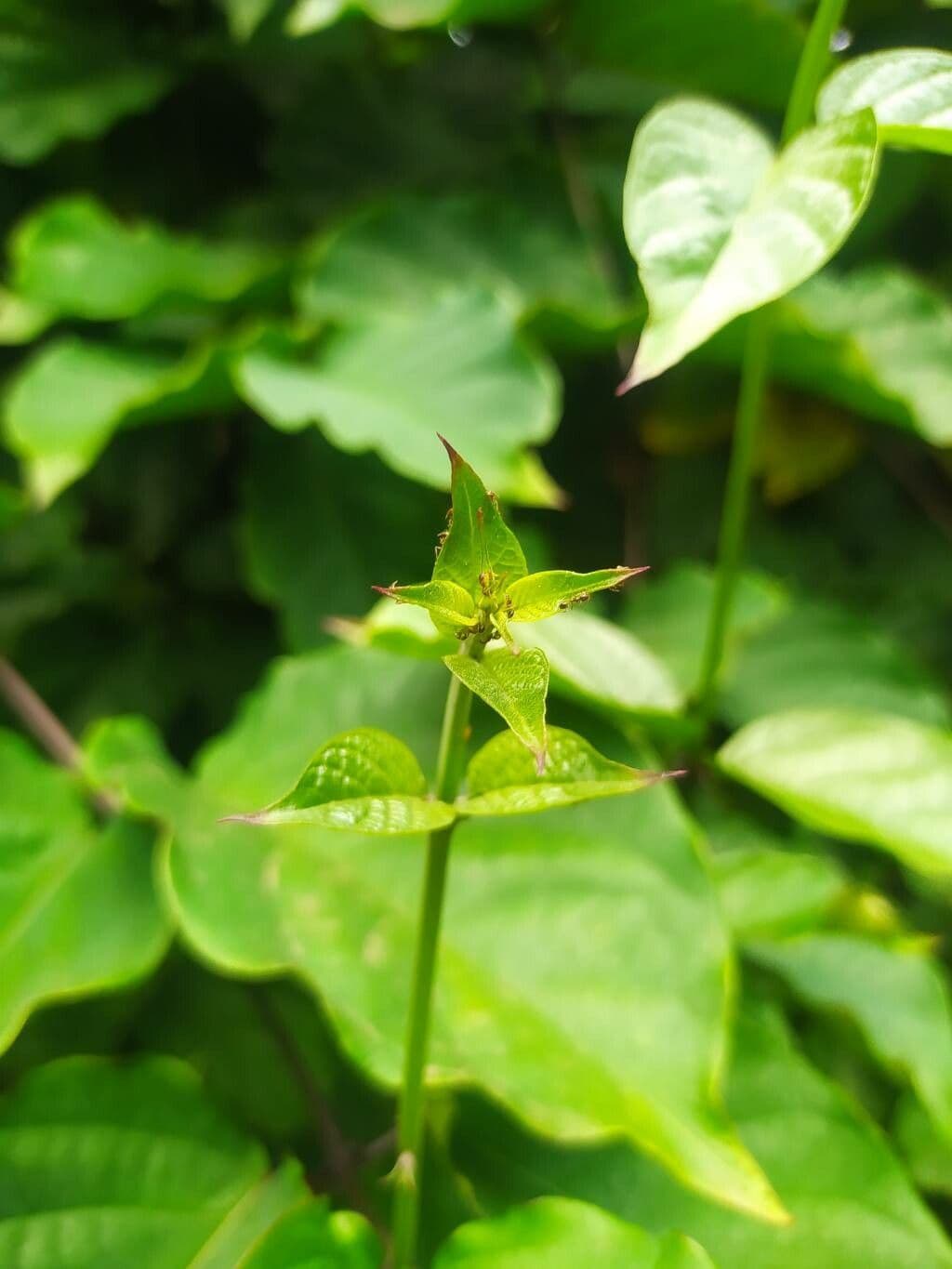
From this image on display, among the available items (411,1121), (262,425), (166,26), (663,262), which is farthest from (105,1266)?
(166,26)

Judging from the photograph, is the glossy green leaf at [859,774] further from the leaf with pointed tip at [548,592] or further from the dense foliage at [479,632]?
the leaf with pointed tip at [548,592]

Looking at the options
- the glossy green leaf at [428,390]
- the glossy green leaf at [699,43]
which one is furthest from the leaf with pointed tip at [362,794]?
the glossy green leaf at [699,43]

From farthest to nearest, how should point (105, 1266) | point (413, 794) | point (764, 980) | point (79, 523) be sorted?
point (79, 523)
point (764, 980)
point (105, 1266)
point (413, 794)

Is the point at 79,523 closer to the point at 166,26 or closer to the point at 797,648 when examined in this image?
the point at 166,26

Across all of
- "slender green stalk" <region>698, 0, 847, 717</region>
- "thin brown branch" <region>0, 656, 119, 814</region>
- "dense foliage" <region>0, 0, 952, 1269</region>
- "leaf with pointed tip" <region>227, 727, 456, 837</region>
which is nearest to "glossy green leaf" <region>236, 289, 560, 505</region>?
"dense foliage" <region>0, 0, 952, 1269</region>

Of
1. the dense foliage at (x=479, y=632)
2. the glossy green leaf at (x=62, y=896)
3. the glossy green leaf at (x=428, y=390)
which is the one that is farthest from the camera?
the glossy green leaf at (x=428, y=390)

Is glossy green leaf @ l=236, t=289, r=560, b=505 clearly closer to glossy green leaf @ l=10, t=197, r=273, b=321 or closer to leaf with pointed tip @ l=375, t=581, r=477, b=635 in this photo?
glossy green leaf @ l=10, t=197, r=273, b=321
